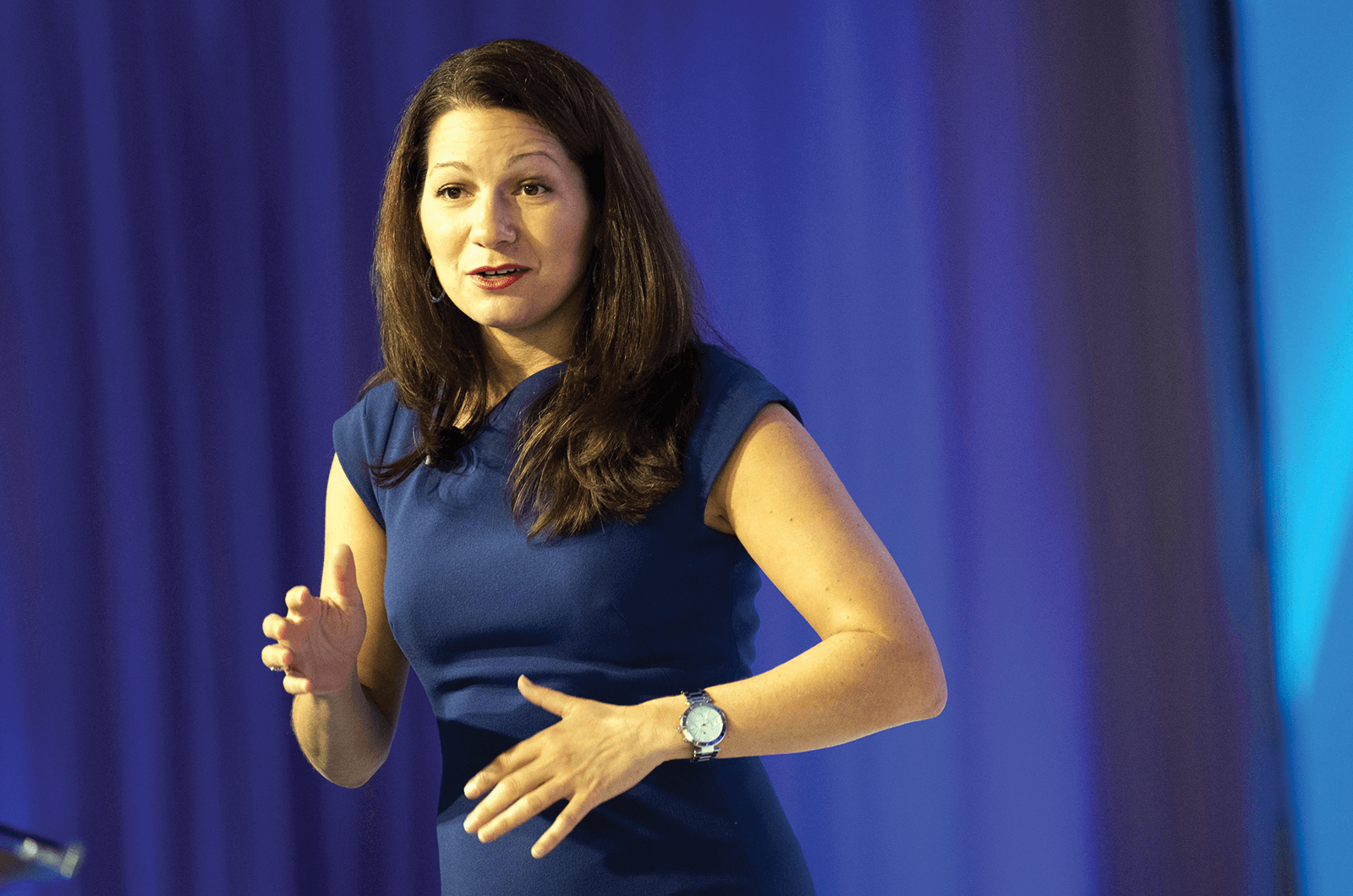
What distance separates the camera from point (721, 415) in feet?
3.69

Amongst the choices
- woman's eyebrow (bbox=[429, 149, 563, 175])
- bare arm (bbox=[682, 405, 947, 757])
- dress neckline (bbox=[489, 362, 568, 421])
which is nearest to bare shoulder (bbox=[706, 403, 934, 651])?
bare arm (bbox=[682, 405, 947, 757])

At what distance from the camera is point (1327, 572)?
1959 millimetres

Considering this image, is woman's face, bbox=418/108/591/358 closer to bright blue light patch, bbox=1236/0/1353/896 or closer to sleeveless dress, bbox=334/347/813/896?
sleeveless dress, bbox=334/347/813/896

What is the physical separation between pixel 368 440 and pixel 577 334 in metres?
0.28

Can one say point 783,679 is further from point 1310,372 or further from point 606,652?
point 1310,372

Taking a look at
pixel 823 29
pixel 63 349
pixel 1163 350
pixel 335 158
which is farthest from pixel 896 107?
pixel 63 349

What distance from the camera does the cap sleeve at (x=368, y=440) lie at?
130cm

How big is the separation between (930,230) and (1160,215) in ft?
1.33

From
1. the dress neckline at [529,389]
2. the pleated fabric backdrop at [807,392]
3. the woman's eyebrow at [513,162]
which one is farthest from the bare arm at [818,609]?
the pleated fabric backdrop at [807,392]

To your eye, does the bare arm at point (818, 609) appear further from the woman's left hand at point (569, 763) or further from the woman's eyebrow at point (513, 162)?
the woman's eyebrow at point (513, 162)

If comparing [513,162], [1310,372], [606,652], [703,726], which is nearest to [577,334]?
[513,162]

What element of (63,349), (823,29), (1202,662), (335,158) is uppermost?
(823,29)

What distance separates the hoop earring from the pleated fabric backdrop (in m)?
1.04

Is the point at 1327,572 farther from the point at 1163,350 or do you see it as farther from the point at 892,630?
the point at 892,630
